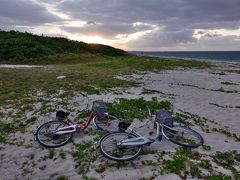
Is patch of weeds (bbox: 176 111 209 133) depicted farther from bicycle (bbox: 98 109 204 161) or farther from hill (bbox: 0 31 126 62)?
hill (bbox: 0 31 126 62)

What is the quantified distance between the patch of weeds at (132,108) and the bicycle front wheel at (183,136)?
257cm

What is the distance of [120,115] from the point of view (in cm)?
1388

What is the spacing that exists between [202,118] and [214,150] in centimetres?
424

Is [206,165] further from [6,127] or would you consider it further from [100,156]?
[6,127]

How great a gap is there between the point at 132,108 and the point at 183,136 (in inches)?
176

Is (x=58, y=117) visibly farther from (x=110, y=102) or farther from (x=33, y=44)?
(x=33, y=44)

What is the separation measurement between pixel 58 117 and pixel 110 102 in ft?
18.6

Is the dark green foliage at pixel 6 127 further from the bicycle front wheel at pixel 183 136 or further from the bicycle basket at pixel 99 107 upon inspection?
the bicycle front wheel at pixel 183 136

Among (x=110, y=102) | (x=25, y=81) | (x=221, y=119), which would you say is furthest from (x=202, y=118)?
(x=25, y=81)

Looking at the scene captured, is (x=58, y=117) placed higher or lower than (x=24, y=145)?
higher

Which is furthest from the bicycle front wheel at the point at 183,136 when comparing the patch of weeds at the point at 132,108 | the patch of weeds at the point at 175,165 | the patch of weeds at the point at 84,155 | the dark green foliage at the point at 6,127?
the dark green foliage at the point at 6,127

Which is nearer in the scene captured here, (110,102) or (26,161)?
(26,161)

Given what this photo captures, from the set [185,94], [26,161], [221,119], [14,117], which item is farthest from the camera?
[185,94]

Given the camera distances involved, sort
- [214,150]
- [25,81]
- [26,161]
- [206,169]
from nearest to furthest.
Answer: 1. [206,169]
2. [26,161]
3. [214,150]
4. [25,81]
